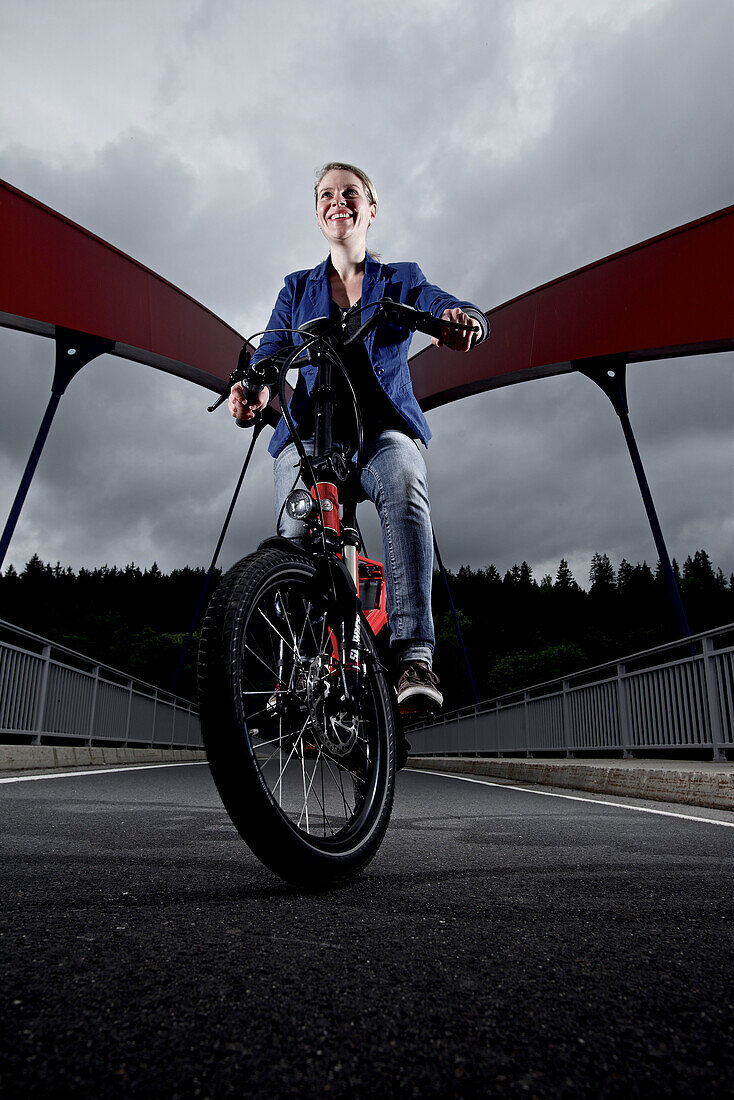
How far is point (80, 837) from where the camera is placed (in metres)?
2.24

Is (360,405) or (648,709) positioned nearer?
(360,405)

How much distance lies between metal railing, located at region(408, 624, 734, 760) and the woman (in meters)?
4.05

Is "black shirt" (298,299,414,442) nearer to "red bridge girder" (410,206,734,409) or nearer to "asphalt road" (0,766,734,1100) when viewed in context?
"asphalt road" (0,766,734,1100)

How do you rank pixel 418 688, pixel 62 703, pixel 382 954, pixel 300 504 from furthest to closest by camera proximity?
pixel 62 703, pixel 418 688, pixel 300 504, pixel 382 954

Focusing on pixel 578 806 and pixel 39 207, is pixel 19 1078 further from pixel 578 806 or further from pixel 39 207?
pixel 39 207

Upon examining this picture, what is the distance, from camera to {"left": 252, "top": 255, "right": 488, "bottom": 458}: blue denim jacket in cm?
271

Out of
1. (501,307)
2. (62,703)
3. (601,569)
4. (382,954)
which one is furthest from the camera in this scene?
(601,569)

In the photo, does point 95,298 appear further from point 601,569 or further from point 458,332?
point 601,569

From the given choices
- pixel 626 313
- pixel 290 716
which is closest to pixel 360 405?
pixel 290 716

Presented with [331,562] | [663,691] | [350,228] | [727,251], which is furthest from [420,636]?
[727,251]

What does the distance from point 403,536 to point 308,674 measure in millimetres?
844

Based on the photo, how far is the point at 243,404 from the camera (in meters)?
2.56

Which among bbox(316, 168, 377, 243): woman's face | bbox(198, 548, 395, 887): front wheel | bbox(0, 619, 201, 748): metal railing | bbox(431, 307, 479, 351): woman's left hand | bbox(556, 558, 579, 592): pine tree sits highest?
bbox(556, 558, 579, 592): pine tree

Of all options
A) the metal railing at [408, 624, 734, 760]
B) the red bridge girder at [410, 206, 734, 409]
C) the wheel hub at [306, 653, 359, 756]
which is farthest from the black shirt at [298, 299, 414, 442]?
the red bridge girder at [410, 206, 734, 409]
